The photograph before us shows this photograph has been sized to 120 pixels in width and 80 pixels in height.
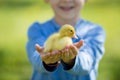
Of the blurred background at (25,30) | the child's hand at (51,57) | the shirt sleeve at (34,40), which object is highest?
the blurred background at (25,30)

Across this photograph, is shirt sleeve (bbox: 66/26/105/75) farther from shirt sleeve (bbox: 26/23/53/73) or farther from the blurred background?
the blurred background

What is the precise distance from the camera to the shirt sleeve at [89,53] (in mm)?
1122

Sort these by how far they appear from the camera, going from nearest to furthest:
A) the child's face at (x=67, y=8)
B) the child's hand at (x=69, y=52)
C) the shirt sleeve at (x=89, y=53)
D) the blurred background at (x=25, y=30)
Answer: the child's hand at (x=69, y=52) < the shirt sleeve at (x=89, y=53) < the child's face at (x=67, y=8) < the blurred background at (x=25, y=30)

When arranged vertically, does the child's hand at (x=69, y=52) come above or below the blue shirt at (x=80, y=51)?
below

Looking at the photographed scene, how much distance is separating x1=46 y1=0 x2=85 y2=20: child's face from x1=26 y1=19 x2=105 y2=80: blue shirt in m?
0.04

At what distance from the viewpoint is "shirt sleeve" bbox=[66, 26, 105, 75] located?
1.12m

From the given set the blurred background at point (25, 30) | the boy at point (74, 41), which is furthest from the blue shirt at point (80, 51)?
the blurred background at point (25, 30)

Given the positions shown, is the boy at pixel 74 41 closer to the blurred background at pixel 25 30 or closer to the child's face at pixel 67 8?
the child's face at pixel 67 8

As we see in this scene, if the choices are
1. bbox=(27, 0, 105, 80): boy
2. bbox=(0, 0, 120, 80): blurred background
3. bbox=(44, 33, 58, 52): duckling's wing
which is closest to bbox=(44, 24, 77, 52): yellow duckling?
bbox=(44, 33, 58, 52): duckling's wing

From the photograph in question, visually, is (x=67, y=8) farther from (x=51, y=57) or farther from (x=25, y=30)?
A: (x=25, y=30)

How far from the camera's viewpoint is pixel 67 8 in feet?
4.10

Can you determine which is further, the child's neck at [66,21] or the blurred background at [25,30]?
the blurred background at [25,30]

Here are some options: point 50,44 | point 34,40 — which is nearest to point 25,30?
point 34,40

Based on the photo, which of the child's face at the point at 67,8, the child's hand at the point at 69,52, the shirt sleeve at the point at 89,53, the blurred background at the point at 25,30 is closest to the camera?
the child's hand at the point at 69,52
